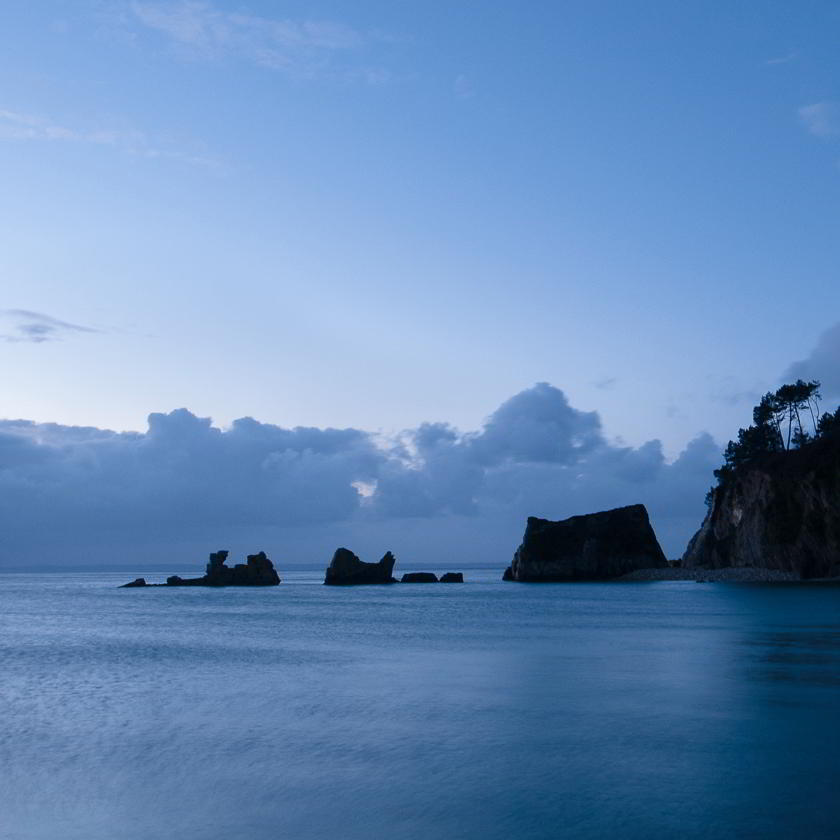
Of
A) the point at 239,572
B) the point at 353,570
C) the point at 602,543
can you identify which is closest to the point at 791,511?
the point at 602,543

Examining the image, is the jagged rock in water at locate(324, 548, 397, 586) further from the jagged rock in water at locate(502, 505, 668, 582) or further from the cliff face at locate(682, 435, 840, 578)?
the cliff face at locate(682, 435, 840, 578)

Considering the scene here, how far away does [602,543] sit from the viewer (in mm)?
139750

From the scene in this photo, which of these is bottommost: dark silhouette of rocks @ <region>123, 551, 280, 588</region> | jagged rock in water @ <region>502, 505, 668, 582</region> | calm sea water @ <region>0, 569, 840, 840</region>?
calm sea water @ <region>0, 569, 840, 840</region>

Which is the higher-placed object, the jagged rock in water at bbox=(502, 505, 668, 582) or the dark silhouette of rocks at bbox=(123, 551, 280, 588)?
the jagged rock in water at bbox=(502, 505, 668, 582)

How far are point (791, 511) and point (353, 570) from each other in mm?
70254

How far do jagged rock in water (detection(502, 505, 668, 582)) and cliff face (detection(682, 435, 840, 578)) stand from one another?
2671 cm

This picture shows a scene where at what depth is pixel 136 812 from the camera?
15.7 meters

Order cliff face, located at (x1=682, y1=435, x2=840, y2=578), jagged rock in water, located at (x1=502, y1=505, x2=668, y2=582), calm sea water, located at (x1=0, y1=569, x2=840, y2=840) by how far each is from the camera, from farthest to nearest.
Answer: jagged rock in water, located at (x1=502, y1=505, x2=668, y2=582), cliff face, located at (x1=682, y1=435, x2=840, y2=578), calm sea water, located at (x1=0, y1=569, x2=840, y2=840)

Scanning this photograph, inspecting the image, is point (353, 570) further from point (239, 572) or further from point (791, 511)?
point (791, 511)

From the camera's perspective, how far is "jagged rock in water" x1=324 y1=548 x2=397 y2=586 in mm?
142625

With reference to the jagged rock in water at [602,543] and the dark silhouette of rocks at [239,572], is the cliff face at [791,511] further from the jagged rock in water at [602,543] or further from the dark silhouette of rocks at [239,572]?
the dark silhouette of rocks at [239,572]

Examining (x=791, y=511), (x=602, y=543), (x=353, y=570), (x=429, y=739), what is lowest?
(x=429, y=739)

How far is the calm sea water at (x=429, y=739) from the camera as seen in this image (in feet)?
49.7

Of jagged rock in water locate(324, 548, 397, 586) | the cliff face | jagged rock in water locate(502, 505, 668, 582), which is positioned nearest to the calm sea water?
the cliff face
